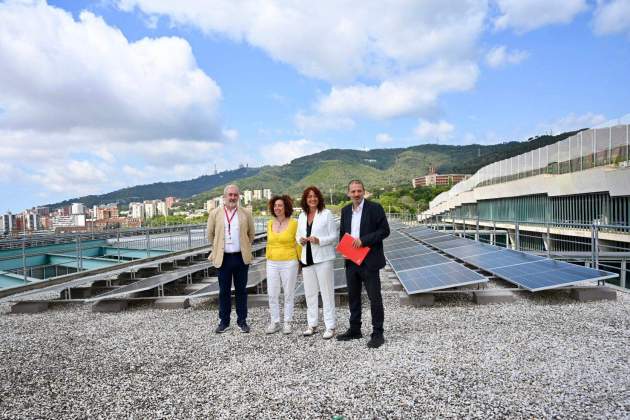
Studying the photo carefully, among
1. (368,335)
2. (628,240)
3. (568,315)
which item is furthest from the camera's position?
(628,240)

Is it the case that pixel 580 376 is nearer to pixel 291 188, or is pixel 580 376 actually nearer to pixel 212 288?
pixel 212 288

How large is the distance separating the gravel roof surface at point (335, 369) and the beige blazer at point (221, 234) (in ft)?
3.24

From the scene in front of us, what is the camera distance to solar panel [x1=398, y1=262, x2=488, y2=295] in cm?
619

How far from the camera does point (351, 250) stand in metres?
4.60

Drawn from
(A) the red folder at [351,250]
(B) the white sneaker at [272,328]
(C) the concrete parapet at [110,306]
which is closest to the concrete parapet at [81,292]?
(C) the concrete parapet at [110,306]

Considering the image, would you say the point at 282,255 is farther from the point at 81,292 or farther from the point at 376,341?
the point at 81,292

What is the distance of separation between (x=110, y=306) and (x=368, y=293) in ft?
15.6

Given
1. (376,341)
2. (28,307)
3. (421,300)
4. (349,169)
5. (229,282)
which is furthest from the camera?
(349,169)

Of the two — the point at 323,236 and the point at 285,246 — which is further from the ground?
the point at 323,236

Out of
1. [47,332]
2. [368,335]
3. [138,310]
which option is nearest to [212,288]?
[138,310]

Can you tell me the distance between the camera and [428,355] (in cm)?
417

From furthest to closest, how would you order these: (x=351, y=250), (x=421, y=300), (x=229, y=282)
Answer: (x=421, y=300), (x=229, y=282), (x=351, y=250)

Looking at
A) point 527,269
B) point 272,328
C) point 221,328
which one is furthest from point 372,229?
point 527,269

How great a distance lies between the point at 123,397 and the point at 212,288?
343 cm
